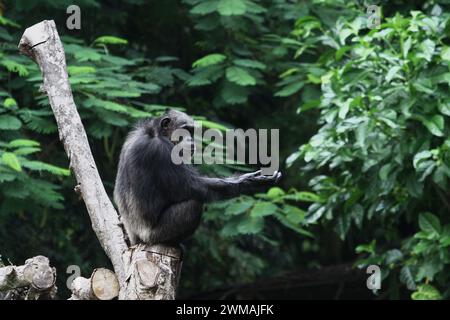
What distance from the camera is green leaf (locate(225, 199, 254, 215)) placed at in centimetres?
992

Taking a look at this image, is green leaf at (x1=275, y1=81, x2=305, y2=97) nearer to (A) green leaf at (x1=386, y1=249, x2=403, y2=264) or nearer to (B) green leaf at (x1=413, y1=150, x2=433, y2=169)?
(A) green leaf at (x1=386, y1=249, x2=403, y2=264)

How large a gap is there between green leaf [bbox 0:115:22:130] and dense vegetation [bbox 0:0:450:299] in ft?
0.04

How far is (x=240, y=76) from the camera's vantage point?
33.4 feet

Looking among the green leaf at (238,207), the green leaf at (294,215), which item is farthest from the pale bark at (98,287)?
the green leaf at (294,215)

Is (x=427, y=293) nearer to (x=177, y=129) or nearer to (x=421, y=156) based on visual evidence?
(x=421, y=156)

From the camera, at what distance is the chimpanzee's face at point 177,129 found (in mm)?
7773

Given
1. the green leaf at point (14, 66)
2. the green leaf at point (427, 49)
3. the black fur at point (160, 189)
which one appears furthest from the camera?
the green leaf at point (14, 66)

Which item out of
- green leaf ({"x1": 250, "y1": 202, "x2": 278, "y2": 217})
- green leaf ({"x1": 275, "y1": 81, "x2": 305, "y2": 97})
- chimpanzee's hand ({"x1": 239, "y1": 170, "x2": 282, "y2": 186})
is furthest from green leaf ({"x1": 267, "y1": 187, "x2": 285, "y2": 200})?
chimpanzee's hand ({"x1": 239, "y1": 170, "x2": 282, "y2": 186})

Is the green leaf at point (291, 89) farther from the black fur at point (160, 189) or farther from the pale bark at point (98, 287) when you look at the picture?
the pale bark at point (98, 287)

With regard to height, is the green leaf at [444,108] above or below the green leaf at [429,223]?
above

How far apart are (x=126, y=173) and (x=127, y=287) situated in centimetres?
151

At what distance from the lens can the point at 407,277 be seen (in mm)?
9133

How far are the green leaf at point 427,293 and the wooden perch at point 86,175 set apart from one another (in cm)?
322

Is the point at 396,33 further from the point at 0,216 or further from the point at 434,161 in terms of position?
the point at 0,216
